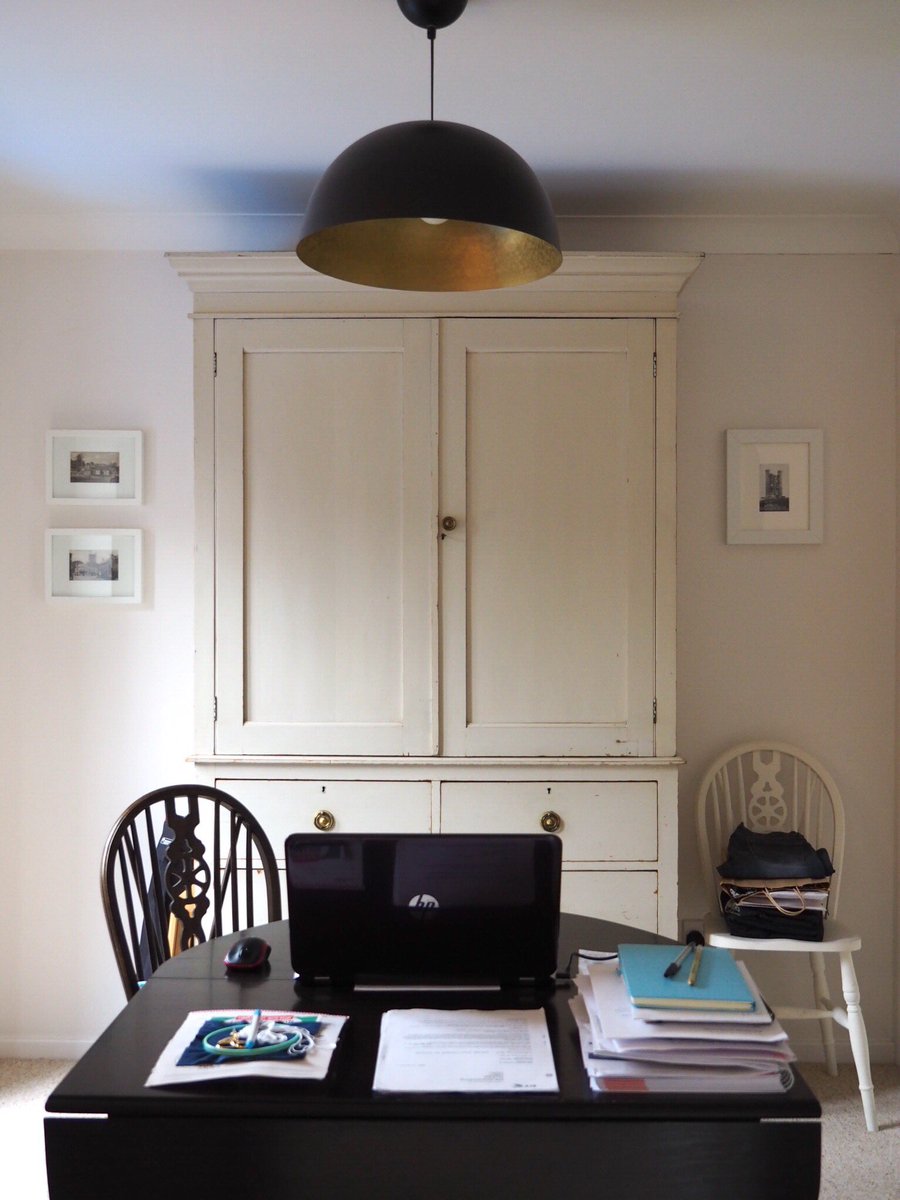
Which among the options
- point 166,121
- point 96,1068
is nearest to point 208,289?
point 166,121

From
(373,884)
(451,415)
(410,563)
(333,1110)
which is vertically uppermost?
(451,415)

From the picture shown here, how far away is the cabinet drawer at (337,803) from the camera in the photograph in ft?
9.19

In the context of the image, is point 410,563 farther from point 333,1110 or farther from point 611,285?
point 333,1110

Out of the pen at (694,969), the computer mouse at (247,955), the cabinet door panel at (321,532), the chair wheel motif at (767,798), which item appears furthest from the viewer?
the chair wheel motif at (767,798)

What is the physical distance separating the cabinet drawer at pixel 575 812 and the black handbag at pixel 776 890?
0.28 meters

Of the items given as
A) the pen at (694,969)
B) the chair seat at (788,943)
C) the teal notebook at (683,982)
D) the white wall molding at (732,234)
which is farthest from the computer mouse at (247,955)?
the white wall molding at (732,234)

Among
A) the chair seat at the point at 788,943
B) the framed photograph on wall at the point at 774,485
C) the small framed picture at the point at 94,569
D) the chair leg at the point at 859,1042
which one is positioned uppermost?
the framed photograph on wall at the point at 774,485

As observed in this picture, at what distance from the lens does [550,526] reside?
282cm

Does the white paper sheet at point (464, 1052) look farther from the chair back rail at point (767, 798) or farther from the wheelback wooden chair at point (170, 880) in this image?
the chair back rail at point (767, 798)

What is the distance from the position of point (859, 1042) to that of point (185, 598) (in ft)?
7.56

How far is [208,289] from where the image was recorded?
284 cm

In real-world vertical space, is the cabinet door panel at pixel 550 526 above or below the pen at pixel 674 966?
above

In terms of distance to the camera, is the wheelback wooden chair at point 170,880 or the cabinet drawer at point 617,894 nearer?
the wheelback wooden chair at point 170,880

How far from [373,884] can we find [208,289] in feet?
6.33
